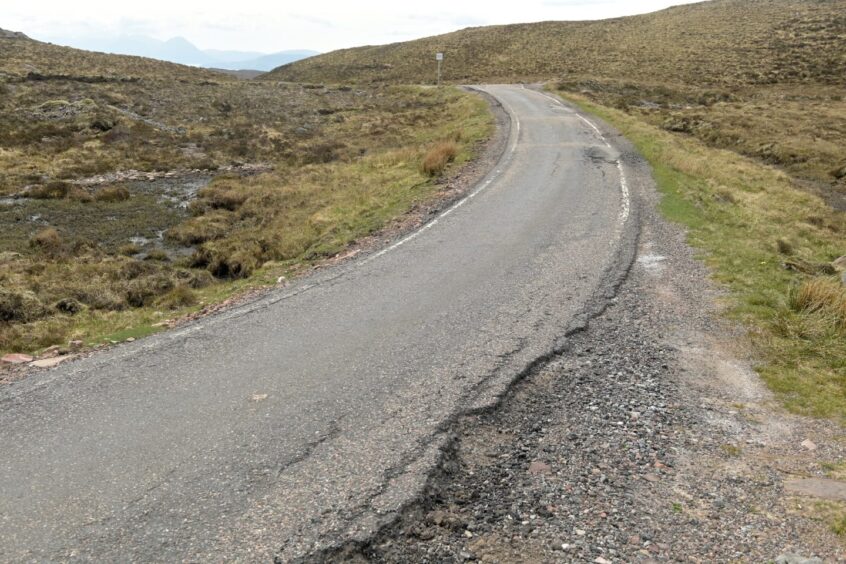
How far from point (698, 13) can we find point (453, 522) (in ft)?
282

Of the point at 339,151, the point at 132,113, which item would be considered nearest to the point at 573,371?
the point at 339,151

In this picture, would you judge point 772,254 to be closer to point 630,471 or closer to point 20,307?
point 630,471

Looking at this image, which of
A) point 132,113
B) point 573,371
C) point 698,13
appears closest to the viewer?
point 573,371

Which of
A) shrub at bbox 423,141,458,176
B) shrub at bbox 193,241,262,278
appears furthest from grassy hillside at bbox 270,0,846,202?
A: shrub at bbox 193,241,262,278

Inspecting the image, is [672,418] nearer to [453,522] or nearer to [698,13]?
[453,522]

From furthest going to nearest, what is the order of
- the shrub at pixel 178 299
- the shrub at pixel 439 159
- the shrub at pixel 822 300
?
the shrub at pixel 439 159
the shrub at pixel 178 299
the shrub at pixel 822 300

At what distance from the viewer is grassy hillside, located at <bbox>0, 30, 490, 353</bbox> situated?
1119 centimetres

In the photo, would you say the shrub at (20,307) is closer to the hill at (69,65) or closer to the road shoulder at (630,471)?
the road shoulder at (630,471)

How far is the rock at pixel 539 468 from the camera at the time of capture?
14.2 feet

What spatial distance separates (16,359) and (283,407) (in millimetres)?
3888

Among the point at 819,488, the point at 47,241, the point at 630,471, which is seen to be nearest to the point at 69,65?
the point at 47,241

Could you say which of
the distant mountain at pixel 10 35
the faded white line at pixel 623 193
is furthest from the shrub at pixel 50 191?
the distant mountain at pixel 10 35

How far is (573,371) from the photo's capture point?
586 centimetres

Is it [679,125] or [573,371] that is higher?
[679,125]
